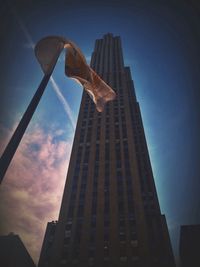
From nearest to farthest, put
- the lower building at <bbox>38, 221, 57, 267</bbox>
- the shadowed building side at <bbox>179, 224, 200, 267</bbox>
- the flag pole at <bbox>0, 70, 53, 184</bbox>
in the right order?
1. the flag pole at <bbox>0, 70, 53, 184</bbox>
2. the lower building at <bbox>38, 221, 57, 267</bbox>
3. the shadowed building side at <bbox>179, 224, 200, 267</bbox>

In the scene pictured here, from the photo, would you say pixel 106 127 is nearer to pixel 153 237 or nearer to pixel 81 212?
pixel 81 212

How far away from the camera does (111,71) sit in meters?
78.1

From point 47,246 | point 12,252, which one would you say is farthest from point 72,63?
point 12,252

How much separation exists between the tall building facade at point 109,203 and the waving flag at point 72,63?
95.8ft

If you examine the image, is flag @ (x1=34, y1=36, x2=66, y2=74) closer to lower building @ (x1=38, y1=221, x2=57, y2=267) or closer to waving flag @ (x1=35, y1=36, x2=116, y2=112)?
waving flag @ (x1=35, y1=36, x2=116, y2=112)

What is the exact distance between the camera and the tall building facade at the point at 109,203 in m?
32.7

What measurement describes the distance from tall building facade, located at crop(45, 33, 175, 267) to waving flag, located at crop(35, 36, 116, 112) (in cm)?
2919

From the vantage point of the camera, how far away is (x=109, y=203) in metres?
39.9

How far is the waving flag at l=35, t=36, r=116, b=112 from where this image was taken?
26.0 feet

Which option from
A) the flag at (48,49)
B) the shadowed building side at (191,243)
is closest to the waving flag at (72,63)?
the flag at (48,49)

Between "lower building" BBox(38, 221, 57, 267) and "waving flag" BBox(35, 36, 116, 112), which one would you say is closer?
"waving flag" BBox(35, 36, 116, 112)

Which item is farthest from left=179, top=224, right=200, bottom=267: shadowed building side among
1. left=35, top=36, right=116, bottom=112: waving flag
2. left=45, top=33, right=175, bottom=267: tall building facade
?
left=35, top=36, right=116, bottom=112: waving flag

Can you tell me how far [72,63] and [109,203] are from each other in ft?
114

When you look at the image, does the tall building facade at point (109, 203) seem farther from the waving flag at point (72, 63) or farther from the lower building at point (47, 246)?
the waving flag at point (72, 63)
